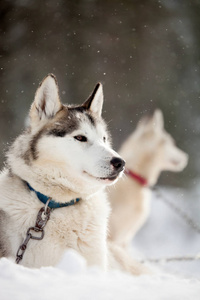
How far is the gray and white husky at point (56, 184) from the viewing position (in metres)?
1.72

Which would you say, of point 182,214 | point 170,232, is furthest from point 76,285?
point 170,232

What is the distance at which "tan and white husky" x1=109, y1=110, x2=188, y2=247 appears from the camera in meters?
3.94

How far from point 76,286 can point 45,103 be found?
1.25 m

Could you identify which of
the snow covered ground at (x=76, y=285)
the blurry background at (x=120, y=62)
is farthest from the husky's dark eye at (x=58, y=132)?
the blurry background at (x=120, y=62)

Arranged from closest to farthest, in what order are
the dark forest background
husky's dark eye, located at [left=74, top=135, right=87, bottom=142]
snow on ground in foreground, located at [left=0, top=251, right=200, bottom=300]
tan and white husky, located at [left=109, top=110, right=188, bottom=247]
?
1. snow on ground in foreground, located at [left=0, top=251, right=200, bottom=300]
2. husky's dark eye, located at [left=74, top=135, right=87, bottom=142]
3. tan and white husky, located at [left=109, top=110, right=188, bottom=247]
4. the dark forest background

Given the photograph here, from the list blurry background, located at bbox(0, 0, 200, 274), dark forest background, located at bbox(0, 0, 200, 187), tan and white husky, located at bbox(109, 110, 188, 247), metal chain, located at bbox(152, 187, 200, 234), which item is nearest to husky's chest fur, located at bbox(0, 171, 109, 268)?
metal chain, located at bbox(152, 187, 200, 234)

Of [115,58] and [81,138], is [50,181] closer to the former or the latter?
[81,138]

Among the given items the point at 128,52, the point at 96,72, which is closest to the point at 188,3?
the point at 128,52

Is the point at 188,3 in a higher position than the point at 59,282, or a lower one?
lower

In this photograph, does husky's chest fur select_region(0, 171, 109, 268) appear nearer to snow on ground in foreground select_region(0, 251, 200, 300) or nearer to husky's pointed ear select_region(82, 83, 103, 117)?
snow on ground in foreground select_region(0, 251, 200, 300)

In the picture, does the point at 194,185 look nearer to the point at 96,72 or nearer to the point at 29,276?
the point at 96,72

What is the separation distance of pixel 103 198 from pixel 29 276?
0.99m

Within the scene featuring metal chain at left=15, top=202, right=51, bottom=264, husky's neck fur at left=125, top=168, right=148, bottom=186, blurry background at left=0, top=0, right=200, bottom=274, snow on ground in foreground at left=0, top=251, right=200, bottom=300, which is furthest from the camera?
blurry background at left=0, top=0, right=200, bottom=274

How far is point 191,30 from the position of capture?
1036 centimetres
